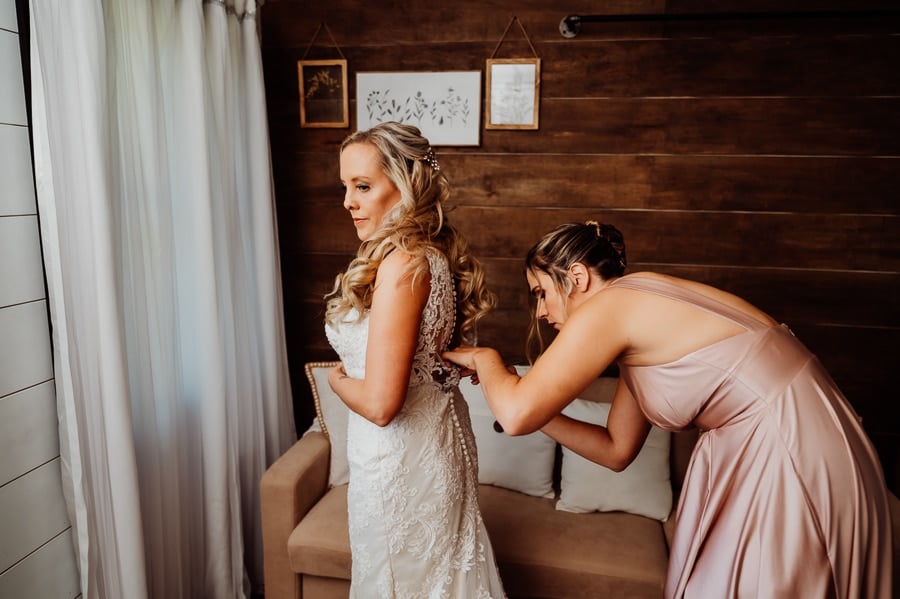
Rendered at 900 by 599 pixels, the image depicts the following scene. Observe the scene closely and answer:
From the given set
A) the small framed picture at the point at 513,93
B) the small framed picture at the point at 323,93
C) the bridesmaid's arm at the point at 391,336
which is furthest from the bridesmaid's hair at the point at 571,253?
the small framed picture at the point at 323,93

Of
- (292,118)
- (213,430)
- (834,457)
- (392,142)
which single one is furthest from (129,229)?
(834,457)

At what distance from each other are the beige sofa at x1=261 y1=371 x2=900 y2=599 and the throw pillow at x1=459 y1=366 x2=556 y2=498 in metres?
0.05

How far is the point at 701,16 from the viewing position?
2371 millimetres

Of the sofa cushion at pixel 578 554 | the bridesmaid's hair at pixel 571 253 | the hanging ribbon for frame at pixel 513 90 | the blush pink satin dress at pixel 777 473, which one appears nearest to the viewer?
the blush pink satin dress at pixel 777 473

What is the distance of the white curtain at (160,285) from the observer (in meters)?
1.62

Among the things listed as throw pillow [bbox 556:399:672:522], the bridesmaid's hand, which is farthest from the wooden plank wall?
the bridesmaid's hand

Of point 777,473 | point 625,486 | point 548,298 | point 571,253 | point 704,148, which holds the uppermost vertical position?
point 704,148

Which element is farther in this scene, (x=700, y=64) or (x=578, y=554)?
(x=700, y=64)

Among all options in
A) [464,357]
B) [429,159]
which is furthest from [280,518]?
[429,159]

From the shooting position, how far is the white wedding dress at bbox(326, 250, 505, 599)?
1.45 metres

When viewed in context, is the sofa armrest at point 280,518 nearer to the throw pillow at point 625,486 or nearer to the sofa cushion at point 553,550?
the sofa cushion at point 553,550

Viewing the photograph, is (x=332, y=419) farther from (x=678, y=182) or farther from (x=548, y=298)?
(x=678, y=182)

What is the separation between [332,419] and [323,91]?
1.38 m

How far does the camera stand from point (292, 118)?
2.80 metres
